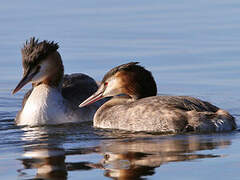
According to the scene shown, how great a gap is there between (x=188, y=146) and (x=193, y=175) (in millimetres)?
1708

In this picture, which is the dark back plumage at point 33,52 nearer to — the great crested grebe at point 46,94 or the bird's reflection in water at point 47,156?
the great crested grebe at point 46,94

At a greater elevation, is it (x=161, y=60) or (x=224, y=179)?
(x=161, y=60)

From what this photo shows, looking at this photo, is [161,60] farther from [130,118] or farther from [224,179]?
[224,179]

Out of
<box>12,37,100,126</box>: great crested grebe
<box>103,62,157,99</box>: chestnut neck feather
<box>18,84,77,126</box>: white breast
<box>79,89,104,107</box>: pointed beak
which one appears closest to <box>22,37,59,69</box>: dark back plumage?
<box>12,37,100,126</box>: great crested grebe

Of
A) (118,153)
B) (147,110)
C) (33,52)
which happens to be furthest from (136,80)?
(118,153)

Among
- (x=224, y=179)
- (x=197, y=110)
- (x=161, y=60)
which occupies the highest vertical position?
(x=161, y=60)

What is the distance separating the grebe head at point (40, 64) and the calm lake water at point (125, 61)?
34.0 inches

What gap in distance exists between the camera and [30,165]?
919cm

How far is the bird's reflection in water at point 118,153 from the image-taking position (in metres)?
8.80

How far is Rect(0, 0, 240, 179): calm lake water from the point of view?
9031 mm

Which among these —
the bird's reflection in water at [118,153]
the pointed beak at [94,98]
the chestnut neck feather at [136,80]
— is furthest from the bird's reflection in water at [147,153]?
the pointed beak at [94,98]

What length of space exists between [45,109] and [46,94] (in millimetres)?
275

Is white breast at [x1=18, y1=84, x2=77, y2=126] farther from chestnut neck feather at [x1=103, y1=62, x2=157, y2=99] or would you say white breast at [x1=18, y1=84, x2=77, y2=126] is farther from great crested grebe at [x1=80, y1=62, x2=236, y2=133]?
chestnut neck feather at [x1=103, y1=62, x2=157, y2=99]

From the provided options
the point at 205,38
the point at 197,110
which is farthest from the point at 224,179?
the point at 205,38
